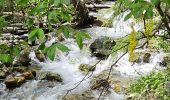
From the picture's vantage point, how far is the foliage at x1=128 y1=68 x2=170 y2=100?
4.60 meters

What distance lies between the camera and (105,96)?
632cm

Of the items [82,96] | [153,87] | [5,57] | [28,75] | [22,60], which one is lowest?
[82,96]

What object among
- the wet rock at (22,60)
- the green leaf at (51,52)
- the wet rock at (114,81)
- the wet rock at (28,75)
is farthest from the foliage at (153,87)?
the wet rock at (22,60)

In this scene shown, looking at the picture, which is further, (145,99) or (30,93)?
(30,93)

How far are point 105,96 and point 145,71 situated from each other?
152 cm

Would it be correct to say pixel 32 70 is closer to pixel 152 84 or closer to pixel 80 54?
pixel 80 54

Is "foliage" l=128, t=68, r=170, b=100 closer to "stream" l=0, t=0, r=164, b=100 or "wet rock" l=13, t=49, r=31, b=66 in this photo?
"stream" l=0, t=0, r=164, b=100

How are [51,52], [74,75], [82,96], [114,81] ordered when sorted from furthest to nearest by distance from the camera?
[74,75] → [114,81] → [82,96] → [51,52]

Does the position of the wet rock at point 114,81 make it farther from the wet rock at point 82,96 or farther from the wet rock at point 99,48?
the wet rock at point 99,48

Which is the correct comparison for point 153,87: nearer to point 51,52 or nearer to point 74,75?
point 74,75

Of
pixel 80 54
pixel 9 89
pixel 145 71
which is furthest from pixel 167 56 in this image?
pixel 9 89

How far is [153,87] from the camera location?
4883 mm

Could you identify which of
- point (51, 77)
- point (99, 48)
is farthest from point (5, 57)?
point (99, 48)

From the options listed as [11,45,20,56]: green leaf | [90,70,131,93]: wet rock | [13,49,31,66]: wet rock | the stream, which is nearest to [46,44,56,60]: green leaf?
[11,45,20,56]: green leaf
